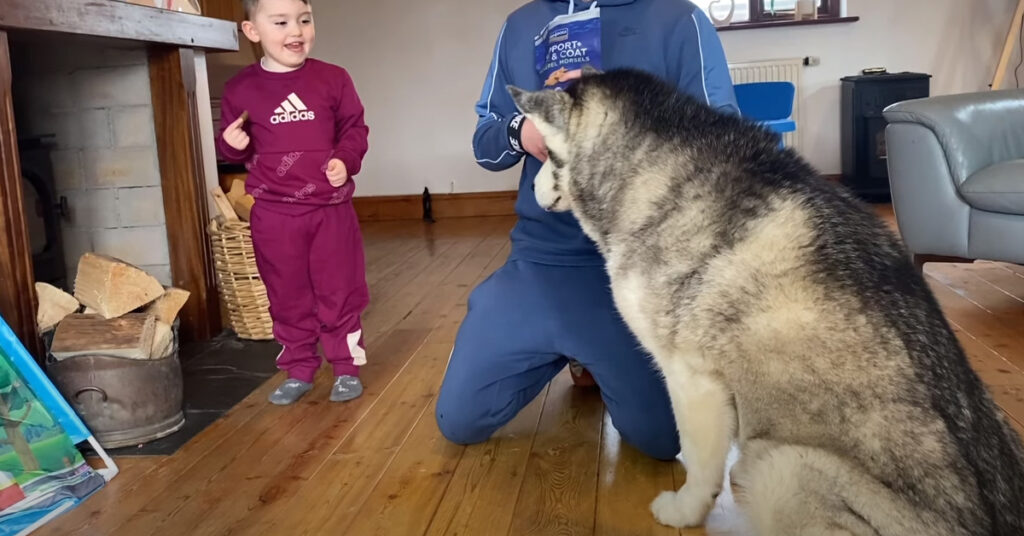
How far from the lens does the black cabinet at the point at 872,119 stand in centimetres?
552

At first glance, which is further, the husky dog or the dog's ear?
the dog's ear

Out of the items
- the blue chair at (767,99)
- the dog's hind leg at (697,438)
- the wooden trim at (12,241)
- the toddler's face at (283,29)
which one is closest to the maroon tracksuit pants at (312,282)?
the toddler's face at (283,29)

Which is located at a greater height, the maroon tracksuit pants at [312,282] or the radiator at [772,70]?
the radiator at [772,70]

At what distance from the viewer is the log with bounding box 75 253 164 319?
2184 millimetres

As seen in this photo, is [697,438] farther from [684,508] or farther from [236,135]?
[236,135]

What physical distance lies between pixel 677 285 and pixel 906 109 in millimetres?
2321

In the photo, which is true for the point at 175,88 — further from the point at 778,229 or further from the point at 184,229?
the point at 778,229

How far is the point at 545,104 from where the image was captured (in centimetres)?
153

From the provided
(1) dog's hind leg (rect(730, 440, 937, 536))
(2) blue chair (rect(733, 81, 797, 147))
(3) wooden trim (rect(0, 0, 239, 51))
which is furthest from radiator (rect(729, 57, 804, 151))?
(1) dog's hind leg (rect(730, 440, 937, 536))

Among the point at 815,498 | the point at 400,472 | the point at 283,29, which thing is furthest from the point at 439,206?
the point at 815,498

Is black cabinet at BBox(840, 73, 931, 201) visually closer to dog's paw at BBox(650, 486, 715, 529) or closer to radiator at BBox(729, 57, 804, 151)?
radiator at BBox(729, 57, 804, 151)

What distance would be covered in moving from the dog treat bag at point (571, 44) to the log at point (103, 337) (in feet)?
4.03

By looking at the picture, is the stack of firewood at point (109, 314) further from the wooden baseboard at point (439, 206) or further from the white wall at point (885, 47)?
the white wall at point (885, 47)

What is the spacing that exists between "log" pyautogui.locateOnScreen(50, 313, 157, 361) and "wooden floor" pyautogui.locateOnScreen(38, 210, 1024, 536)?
0.28 meters
